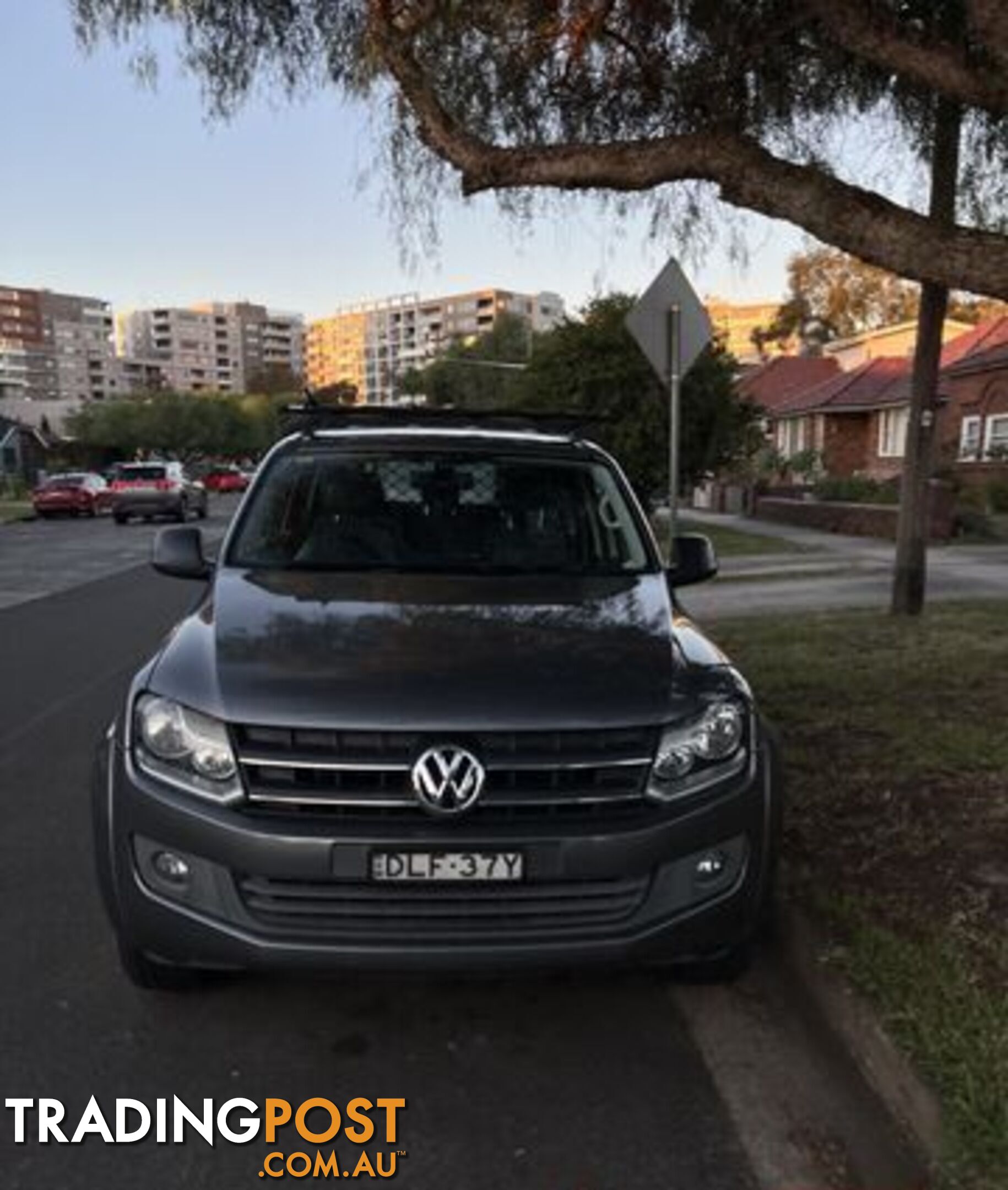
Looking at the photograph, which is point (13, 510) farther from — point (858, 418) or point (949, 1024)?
point (949, 1024)

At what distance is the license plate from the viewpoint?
325cm

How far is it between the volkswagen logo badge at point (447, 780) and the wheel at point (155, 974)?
1030 millimetres

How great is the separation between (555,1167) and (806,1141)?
64 centimetres

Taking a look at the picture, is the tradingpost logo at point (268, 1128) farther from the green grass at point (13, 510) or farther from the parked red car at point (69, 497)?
the parked red car at point (69, 497)

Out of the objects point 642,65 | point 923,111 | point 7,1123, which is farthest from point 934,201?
point 7,1123

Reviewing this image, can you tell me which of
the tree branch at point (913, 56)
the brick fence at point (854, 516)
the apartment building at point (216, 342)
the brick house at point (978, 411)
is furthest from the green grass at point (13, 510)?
the apartment building at point (216, 342)

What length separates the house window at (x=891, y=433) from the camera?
114 ft

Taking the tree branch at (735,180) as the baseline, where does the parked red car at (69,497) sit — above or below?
below

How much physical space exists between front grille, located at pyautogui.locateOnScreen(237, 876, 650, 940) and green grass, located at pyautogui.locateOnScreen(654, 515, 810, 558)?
13.3 meters

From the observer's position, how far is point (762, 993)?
4086 millimetres

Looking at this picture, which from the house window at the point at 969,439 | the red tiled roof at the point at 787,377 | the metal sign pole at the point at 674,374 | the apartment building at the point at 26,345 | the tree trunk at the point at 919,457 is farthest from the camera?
the apartment building at the point at 26,345

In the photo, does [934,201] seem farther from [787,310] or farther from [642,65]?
[787,310]

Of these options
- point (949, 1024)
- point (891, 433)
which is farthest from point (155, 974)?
point (891, 433)

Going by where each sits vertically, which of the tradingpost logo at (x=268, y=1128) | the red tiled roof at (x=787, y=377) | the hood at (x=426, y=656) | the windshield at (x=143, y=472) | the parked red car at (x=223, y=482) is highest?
the red tiled roof at (x=787, y=377)
